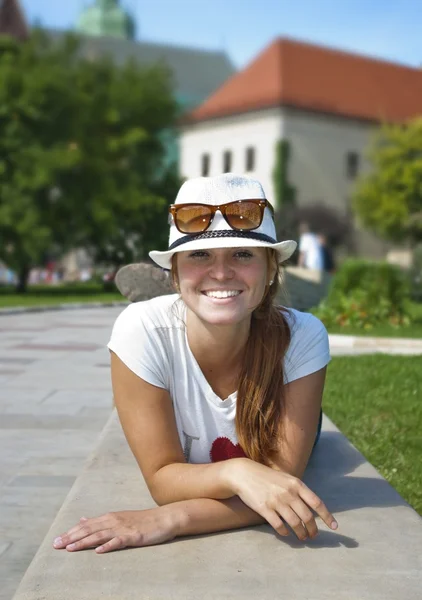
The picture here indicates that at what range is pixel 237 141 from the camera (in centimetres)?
5741

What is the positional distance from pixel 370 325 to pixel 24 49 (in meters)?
23.6

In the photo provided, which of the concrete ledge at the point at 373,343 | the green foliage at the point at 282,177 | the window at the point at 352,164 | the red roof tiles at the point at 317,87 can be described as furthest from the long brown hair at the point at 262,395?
the window at the point at 352,164

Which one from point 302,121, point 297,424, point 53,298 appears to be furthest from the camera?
point 302,121

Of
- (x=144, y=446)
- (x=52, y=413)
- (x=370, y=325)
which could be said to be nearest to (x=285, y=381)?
(x=144, y=446)

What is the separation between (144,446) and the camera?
10.2 feet

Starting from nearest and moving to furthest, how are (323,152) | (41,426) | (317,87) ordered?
1. (41,426)
2. (317,87)
3. (323,152)

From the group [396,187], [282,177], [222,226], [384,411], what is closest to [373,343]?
[384,411]

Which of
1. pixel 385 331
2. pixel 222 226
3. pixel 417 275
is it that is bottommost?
pixel 417 275

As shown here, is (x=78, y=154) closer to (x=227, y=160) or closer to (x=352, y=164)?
(x=227, y=160)

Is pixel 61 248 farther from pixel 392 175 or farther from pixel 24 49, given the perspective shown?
pixel 392 175

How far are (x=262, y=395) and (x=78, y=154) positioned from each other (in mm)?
29806

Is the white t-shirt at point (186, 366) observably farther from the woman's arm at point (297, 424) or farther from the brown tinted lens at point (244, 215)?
the brown tinted lens at point (244, 215)

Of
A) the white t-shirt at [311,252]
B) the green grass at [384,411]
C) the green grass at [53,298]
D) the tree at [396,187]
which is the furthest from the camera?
the tree at [396,187]

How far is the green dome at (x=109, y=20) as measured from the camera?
127 m
